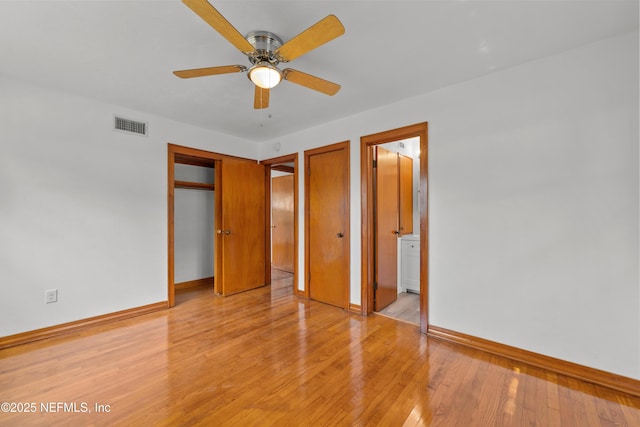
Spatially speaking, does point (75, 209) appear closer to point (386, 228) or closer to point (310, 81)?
point (310, 81)

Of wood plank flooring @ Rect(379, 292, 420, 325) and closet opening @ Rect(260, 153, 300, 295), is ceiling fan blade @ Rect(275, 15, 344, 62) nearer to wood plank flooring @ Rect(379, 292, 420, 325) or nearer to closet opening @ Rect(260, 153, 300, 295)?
wood plank flooring @ Rect(379, 292, 420, 325)

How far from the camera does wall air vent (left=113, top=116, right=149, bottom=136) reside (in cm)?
292

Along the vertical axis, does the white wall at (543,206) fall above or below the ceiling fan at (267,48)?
below

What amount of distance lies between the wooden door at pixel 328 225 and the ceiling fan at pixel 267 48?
1.46m

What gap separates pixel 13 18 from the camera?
5.36ft

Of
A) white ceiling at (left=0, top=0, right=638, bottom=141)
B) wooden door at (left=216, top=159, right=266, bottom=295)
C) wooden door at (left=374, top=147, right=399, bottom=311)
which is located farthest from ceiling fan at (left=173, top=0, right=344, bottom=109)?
wooden door at (left=216, top=159, right=266, bottom=295)

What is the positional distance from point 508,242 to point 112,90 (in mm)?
3939

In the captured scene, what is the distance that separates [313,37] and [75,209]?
2922 millimetres

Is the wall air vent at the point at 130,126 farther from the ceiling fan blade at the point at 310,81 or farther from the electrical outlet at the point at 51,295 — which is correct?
the ceiling fan blade at the point at 310,81

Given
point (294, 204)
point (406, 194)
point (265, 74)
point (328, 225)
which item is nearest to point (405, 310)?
point (328, 225)

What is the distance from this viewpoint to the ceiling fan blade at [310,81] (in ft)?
5.94

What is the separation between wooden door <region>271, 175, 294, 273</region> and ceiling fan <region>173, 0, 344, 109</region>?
3.44 m

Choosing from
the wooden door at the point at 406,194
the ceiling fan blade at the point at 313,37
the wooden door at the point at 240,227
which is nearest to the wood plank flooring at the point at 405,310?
the wooden door at the point at 406,194

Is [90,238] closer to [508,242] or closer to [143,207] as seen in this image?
[143,207]
